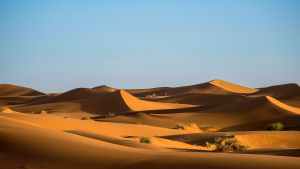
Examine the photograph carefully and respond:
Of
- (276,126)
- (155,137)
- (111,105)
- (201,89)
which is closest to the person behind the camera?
(155,137)

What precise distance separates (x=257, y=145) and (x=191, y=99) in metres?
48.2

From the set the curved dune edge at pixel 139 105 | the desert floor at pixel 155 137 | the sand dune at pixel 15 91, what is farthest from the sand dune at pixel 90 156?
the sand dune at pixel 15 91

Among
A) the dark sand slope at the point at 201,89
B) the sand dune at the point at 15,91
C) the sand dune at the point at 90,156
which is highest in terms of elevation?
the sand dune at the point at 15,91

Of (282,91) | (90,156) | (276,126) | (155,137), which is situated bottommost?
(90,156)

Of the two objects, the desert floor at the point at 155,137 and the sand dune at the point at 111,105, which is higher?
the sand dune at the point at 111,105

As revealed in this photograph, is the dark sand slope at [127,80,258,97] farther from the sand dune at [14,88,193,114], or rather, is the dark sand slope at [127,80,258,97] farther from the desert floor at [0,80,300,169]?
the sand dune at [14,88,193,114]

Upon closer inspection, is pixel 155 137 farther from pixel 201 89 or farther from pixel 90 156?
pixel 201 89

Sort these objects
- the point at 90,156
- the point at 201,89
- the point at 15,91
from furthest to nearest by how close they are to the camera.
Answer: the point at 15,91 → the point at 201,89 → the point at 90,156

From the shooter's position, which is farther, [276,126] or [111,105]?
[111,105]

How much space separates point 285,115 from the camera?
38375 mm

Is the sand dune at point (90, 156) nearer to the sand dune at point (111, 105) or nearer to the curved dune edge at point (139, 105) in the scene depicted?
the sand dune at point (111, 105)

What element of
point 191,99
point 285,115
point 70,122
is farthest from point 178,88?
point 70,122

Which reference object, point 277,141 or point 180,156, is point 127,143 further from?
point 277,141

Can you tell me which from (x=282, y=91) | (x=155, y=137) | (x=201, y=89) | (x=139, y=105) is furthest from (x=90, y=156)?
(x=201, y=89)
